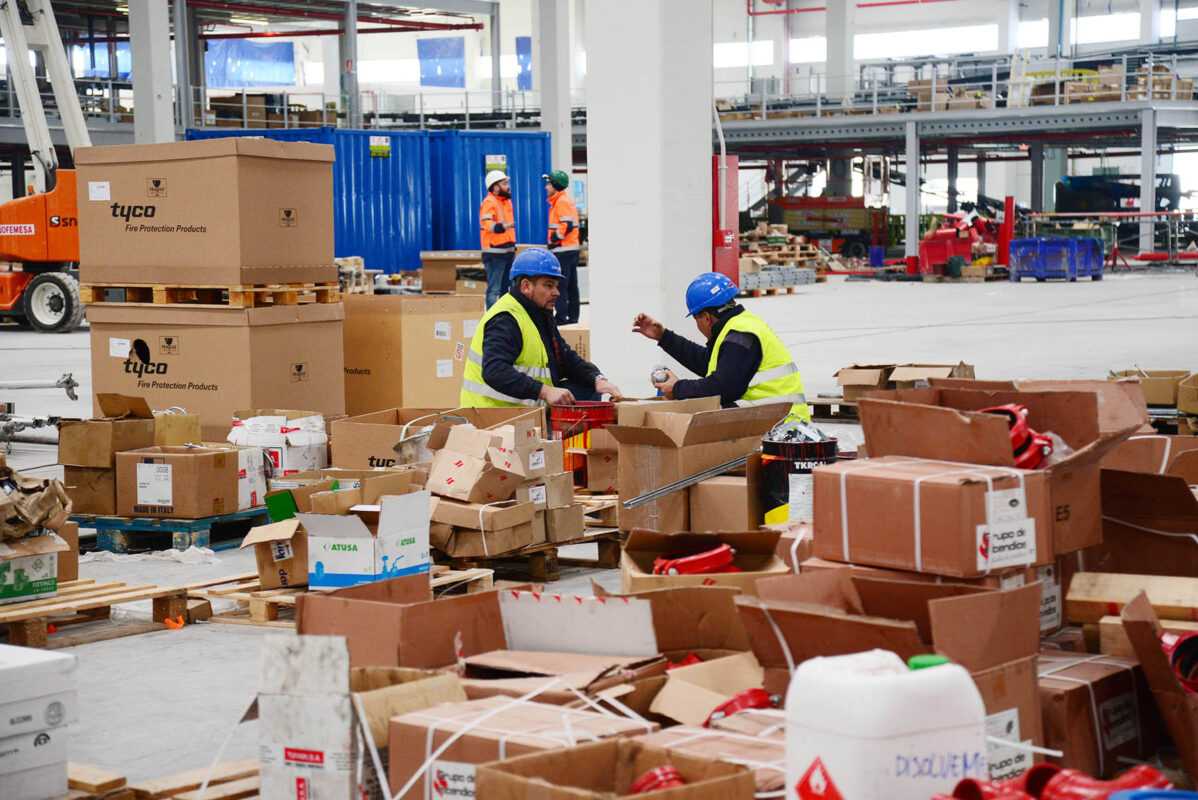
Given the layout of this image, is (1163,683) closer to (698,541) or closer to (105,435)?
(698,541)

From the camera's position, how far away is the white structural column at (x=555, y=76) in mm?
25156

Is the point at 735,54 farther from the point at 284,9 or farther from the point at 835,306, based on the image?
the point at 835,306

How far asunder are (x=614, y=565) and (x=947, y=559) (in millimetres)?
3242

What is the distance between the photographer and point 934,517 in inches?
134

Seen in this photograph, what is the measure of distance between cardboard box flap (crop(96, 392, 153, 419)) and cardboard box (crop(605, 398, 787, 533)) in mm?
2405

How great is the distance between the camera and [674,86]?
378 inches

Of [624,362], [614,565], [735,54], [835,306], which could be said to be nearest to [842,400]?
[624,362]

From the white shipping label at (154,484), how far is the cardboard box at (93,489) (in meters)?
0.18

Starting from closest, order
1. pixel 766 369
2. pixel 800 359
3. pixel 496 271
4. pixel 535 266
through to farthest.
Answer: pixel 766 369
pixel 535 266
pixel 800 359
pixel 496 271

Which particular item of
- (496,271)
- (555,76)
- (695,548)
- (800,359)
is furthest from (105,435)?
(555,76)

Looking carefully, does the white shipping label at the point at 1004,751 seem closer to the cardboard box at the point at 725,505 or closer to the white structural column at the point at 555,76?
the cardboard box at the point at 725,505

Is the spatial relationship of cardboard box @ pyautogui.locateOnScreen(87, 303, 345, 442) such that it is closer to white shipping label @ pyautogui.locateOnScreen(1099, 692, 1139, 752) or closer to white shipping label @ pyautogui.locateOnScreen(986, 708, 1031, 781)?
white shipping label @ pyautogui.locateOnScreen(1099, 692, 1139, 752)

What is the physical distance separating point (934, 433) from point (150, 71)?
57.6ft

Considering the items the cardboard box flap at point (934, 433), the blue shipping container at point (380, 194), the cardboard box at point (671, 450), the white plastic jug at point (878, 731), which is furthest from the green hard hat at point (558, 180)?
the white plastic jug at point (878, 731)
